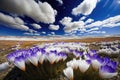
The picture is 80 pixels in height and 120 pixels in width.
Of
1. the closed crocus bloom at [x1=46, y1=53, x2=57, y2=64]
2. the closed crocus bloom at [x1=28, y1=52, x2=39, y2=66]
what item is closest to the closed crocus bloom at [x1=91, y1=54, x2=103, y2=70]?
the closed crocus bloom at [x1=46, y1=53, x2=57, y2=64]

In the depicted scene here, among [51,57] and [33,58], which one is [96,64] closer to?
[51,57]

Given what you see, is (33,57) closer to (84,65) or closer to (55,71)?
(55,71)

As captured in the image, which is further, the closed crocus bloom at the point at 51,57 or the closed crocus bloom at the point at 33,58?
the closed crocus bloom at the point at 51,57

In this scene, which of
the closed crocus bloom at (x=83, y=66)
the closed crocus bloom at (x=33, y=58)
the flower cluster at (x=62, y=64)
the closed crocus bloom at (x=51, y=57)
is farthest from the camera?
the closed crocus bloom at (x=51, y=57)

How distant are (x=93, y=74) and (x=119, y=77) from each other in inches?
66.4

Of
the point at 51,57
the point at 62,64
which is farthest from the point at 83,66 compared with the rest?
the point at 62,64

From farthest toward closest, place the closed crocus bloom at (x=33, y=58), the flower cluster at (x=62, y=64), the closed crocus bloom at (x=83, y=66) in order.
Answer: the closed crocus bloom at (x=33, y=58)
the closed crocus bloom at (x=83, y=66)
the flower cluster at (x=62, y=64)

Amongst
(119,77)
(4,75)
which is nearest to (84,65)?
(119,77)

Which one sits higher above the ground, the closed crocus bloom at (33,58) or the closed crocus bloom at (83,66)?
the closed crocus bloom at (33,58)

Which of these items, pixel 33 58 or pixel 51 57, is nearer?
pixel 33 58

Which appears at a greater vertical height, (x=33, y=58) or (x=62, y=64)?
(x=33, y=58)

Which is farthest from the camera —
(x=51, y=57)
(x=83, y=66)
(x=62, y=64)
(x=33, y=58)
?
(x=62, y=64)

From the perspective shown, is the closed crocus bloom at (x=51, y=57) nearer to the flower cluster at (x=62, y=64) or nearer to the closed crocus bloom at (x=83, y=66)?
the flower cluster at (x=62, y=64)

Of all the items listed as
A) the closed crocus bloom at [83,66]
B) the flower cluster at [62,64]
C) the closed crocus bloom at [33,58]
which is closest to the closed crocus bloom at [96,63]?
the flower cluster at [62,64]
